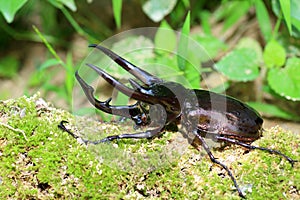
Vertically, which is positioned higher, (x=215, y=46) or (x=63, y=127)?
(x=63, y=127)

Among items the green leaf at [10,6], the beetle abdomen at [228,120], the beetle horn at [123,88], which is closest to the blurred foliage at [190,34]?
the green leaf at [10,6]

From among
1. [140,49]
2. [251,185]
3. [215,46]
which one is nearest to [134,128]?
[251,185]

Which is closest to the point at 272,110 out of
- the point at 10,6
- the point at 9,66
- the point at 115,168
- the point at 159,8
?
the point at 159,8

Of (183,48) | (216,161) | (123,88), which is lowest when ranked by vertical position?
(216,161)

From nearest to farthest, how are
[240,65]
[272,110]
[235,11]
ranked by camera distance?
1. [240,65]
2. [272,110]
3. [235,11]

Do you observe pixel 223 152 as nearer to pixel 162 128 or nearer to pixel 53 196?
pixel 162 128

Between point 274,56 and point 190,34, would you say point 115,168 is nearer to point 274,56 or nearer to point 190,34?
point 274,56
